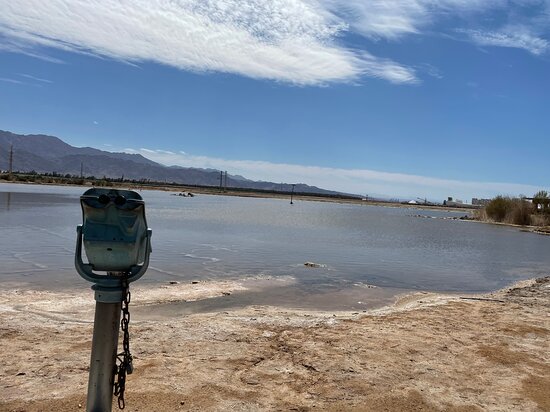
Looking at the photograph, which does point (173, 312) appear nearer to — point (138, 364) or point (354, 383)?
point (138, 364)

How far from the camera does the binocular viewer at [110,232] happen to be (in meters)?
2.95

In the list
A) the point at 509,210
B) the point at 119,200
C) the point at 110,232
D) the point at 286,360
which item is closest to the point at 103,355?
the point at 110,232

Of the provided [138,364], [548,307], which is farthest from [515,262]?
[138,364]

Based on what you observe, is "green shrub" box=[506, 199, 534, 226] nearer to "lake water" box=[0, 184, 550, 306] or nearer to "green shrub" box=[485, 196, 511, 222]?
"green shrub" box=[485, 196, 511, 222]

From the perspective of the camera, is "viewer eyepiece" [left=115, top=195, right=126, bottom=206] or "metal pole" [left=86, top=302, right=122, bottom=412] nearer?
"viewer eyepiece" [left=115, top=195, right=126, bottom=206]

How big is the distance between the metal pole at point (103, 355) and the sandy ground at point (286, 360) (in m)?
1.27

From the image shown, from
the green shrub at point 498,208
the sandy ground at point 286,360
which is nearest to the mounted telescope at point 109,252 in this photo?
the sandy ground at point 286,360

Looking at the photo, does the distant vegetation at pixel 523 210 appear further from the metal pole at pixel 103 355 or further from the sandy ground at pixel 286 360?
the metal pole at pixel 103 355

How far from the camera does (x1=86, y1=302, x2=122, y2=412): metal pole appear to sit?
3074 millimetres

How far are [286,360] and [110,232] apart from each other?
358cm

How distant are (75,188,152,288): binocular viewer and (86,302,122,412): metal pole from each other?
20 cm

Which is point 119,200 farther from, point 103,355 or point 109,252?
point 103,355

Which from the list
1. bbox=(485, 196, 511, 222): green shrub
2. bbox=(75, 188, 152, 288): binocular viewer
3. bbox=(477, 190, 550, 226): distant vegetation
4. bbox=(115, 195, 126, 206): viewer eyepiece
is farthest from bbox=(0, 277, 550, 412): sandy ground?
bbox=(485, 196, 511, 222): green shrub

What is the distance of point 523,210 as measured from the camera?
63.1 meters
